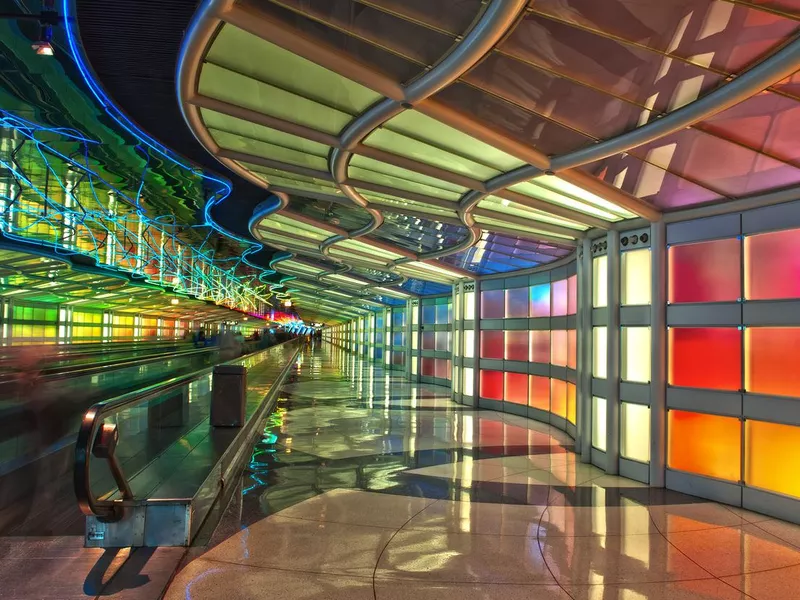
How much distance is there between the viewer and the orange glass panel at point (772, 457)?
29.7 feet

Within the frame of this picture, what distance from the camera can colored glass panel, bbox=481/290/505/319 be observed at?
22594 millimetres

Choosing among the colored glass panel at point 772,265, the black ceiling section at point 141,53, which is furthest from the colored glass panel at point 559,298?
the black ceiling section at point 141,53

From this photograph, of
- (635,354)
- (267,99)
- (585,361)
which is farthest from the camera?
(585,361)

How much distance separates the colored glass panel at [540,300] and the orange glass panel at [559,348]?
3.23ft

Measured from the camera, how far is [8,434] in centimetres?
855

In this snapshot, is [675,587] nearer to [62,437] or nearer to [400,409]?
[62,437]

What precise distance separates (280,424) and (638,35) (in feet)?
43.3

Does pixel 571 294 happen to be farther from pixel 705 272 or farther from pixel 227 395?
pixel 227 395

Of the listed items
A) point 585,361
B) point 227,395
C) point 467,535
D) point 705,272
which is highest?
point 705,272

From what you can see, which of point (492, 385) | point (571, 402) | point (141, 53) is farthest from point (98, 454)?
point (492, 385)

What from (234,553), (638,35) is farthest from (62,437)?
(638,35)

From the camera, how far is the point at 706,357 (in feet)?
34.4

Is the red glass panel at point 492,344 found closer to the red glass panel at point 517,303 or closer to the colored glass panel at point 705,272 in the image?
the red glass panel at point 517,303

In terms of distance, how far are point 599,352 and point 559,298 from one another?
6.34 m
